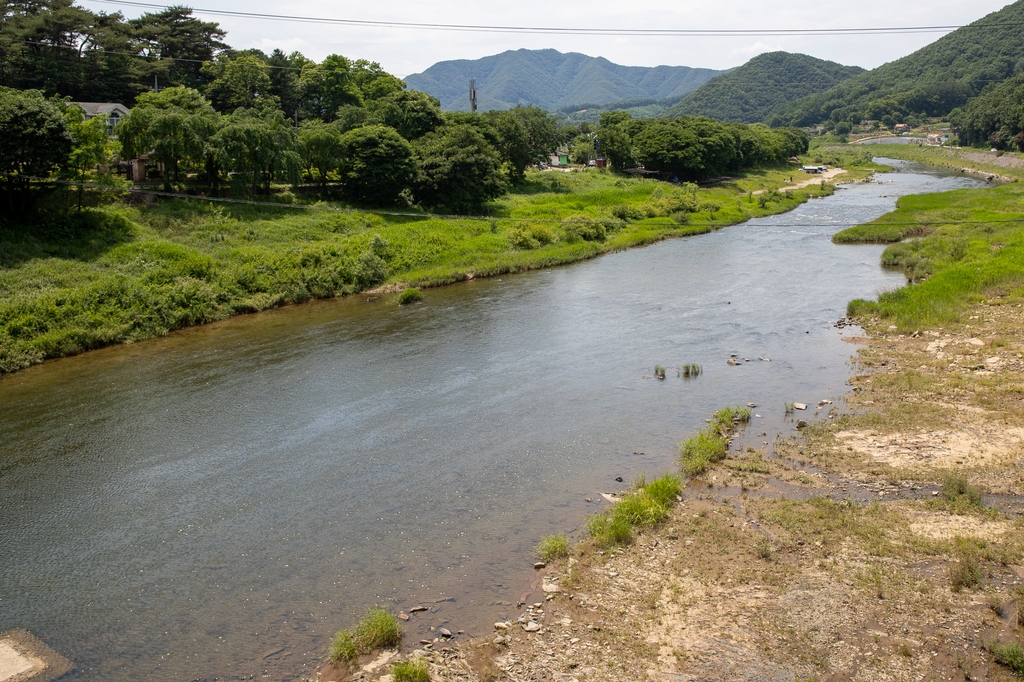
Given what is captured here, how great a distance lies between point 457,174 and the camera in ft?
152

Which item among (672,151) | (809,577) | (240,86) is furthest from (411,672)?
(672,151)

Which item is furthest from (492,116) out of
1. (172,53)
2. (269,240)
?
(269,240)

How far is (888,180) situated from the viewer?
87812 mm

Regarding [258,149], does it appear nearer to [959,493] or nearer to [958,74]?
[959,493]

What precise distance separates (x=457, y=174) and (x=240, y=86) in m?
22.2

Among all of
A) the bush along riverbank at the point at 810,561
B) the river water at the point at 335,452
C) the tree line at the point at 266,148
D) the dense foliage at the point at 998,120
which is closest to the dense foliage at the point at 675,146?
the tree line at the point at 266,148

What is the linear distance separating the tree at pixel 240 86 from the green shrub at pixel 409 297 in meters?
29.1

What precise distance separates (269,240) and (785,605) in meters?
31.8

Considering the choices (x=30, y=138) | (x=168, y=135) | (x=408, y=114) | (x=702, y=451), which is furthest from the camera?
(x=408, y=114)

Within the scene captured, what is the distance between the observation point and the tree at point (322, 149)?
4359cm

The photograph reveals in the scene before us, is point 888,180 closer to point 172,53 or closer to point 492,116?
point 492,116

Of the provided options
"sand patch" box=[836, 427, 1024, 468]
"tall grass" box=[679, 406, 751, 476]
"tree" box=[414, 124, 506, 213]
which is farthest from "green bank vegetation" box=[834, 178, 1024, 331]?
"tree" box=[414, 124, 506, 213]

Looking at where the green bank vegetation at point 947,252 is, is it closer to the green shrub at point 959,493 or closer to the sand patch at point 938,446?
the sand patch at point 938,446

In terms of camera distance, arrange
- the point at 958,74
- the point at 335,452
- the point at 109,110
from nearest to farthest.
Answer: the point at 335,452
the point at 109,110
the point at 958,74
